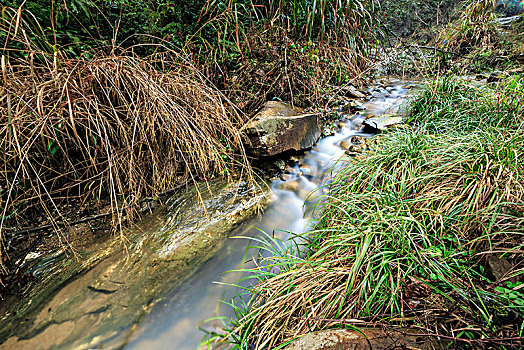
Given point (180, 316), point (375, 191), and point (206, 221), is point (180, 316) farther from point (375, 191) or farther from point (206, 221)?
point (375, 191)

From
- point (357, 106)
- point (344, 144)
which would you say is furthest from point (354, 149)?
point (357, 106)

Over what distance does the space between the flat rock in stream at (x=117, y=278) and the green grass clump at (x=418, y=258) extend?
22.3 inches

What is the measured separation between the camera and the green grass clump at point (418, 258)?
109 cm

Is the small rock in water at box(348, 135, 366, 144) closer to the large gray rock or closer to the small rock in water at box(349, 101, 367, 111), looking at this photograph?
the large gray rock

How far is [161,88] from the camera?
190cm

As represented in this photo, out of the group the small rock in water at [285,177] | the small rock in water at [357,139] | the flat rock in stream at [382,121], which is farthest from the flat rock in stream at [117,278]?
the flat rock in stream at [382,121]

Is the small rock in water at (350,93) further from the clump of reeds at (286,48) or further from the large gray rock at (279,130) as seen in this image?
the large gray rock at (279,130)

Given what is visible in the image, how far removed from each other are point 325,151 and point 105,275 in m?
2.39

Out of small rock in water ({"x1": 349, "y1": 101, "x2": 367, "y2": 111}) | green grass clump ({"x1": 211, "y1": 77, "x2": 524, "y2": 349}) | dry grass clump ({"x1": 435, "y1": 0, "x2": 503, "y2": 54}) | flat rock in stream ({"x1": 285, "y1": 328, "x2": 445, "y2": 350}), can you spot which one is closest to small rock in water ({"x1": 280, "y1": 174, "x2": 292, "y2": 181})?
green grass clump ({"x1": 211, "y1": 77, "x2": 524, "y2": 349})

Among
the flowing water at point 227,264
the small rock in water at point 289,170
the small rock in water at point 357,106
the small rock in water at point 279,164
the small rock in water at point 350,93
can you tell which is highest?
the small rock in water at point 350,93

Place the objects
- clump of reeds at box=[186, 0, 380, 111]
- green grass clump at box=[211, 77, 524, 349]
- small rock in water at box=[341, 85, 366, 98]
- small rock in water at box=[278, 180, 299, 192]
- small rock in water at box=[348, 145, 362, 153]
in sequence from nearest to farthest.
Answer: green grass clump at box=[211, 77, 524, 349], small rock in water at box=[278, 180, 299, 192], small rock in water at box=[348, 145, 362, 153], clump of reeds at box=[186, 0, 380, 111], small rock in water at box=[341, 85, 366, 98]

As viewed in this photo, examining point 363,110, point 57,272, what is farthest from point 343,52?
point 57,272

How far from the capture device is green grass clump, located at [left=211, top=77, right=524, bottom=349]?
109 centimetres

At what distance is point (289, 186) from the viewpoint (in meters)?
2.52
